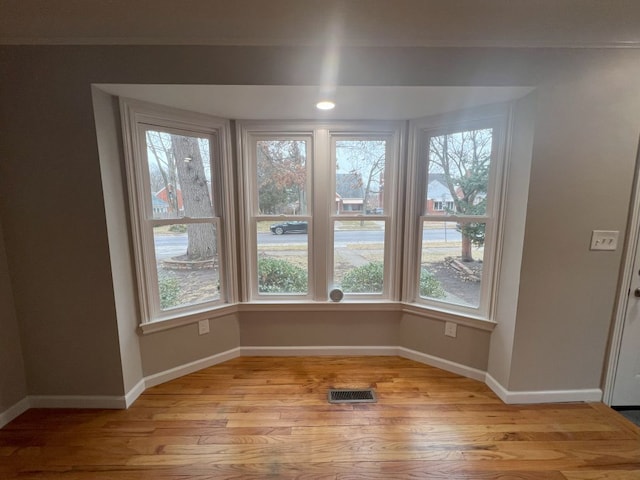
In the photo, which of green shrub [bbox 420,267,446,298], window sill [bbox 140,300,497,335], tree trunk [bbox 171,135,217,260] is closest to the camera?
tree trunk [bbox 171,135,217,260]

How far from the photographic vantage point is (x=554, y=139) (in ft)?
5.33

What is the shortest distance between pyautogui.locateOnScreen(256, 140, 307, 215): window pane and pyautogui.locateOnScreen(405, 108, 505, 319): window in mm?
930

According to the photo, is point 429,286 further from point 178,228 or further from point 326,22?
point 178,228

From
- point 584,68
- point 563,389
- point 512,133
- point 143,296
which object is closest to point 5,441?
point 143,296

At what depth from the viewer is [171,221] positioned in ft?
6.63

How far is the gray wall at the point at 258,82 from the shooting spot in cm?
156

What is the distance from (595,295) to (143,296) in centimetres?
312

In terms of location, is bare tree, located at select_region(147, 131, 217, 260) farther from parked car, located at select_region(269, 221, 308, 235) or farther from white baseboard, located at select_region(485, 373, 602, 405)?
white baseboard, located at select_region(485, 373, 602, 405)

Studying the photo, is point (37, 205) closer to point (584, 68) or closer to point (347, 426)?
point (347, 426)

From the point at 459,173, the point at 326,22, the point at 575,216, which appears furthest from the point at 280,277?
the point at 575,216

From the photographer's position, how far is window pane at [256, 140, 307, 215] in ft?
7.48

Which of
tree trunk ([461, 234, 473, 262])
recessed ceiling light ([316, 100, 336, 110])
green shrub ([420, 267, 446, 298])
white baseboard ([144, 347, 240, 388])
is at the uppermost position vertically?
recessed ceiling light ([316, 100, 336, 110])

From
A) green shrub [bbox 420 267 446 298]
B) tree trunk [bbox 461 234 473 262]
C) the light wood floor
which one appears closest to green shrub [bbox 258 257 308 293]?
the light wood floor

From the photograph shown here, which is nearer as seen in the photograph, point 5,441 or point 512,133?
point 5,441
